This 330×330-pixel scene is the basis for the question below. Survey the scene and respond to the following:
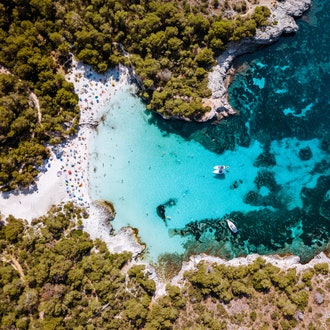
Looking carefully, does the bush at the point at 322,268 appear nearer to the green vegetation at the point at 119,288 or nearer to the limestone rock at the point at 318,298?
the green vegetation at the point at 119,288

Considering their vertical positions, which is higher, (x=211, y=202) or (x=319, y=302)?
(x=211, y=202)

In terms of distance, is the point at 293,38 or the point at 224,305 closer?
the point at 224,305

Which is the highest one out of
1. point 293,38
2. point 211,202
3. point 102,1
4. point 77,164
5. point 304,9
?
point 102,1

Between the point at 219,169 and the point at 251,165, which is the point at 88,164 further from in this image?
the point at 251,165

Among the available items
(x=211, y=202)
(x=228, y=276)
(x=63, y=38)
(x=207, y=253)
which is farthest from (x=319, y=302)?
(x=63, y=38)

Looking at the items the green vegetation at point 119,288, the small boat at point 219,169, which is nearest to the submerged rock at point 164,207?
the green vegetation at point 119,288

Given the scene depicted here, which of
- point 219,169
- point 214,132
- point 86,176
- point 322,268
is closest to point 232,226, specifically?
point 219,169

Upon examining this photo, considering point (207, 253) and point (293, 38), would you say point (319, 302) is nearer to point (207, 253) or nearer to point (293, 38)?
point (207, 253)
